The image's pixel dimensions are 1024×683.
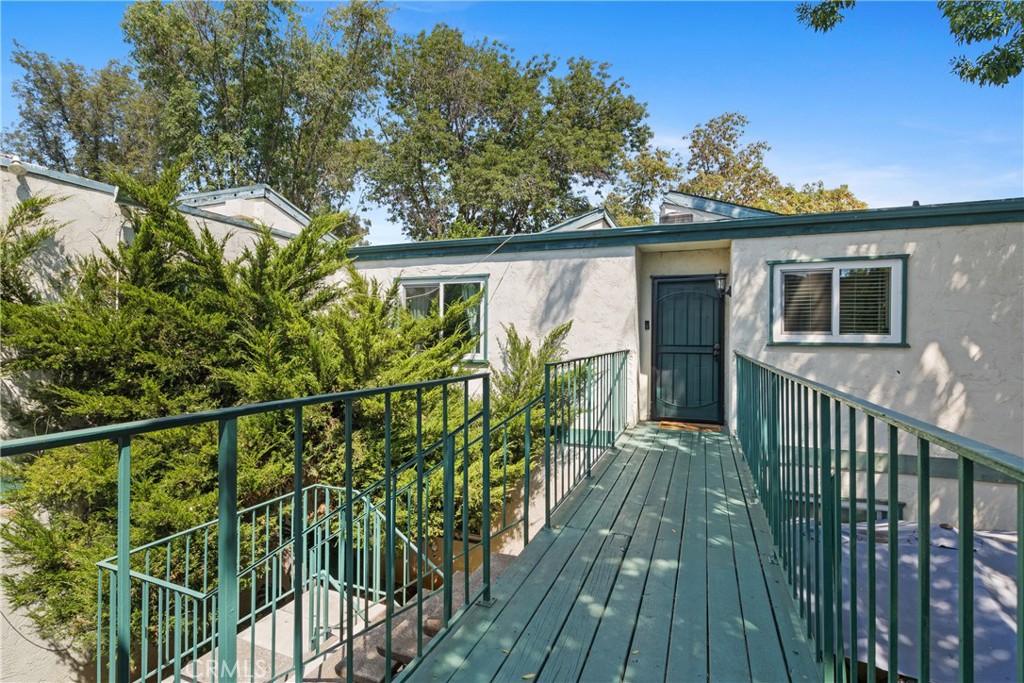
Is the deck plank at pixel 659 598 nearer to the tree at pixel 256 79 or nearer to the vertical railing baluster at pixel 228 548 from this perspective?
the vertical railing baluster at pixel 228 548

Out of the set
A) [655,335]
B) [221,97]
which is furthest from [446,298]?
[221,97]

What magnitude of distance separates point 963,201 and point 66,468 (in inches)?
364

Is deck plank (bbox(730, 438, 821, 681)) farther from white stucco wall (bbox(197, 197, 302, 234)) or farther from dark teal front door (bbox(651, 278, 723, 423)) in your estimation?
white stucco wall (bbox(197, 197, 302, 234))

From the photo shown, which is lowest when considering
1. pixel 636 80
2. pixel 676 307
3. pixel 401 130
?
pixel 676 307

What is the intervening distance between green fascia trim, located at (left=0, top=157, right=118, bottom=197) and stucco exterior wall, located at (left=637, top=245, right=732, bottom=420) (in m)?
6.51

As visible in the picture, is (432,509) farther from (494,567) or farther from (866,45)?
(866,45)

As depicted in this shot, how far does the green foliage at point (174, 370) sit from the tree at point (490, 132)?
1173cm

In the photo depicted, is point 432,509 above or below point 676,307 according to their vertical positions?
below

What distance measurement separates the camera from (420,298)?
8492 mm

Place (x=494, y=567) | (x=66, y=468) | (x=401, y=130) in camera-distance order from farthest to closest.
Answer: (x=401, y=130), (x=66, y=468), (x=494, y=567)

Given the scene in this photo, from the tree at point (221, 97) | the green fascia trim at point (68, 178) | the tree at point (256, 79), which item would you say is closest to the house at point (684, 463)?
the green fascia trim at point (68, 178)

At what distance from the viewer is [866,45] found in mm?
9211

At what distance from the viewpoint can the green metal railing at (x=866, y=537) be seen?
0.83 meters

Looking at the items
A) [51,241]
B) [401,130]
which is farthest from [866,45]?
[401,130]
